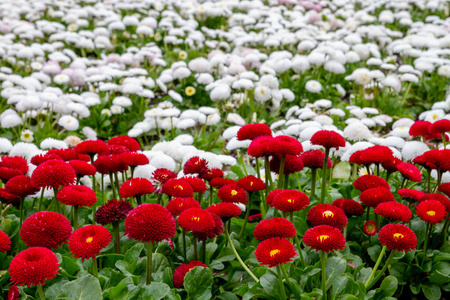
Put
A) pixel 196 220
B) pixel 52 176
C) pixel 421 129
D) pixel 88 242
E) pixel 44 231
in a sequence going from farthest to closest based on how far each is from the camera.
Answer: pixel 421 129, pixel 52 176, pixel 196 220, pixel 44 231, pixel 88 242

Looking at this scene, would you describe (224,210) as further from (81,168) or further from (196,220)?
(81,168)

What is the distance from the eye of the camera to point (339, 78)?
7211mm

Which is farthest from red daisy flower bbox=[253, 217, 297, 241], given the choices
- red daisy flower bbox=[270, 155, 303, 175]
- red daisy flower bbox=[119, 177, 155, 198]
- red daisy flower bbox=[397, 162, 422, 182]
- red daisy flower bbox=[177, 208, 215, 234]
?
red daisy flower bbox=[397, 162, 422, 182]

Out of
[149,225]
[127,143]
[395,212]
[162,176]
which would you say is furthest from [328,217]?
[127,143]

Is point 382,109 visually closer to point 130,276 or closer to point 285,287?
point 285,287

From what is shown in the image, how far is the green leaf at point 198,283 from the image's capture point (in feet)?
7.00

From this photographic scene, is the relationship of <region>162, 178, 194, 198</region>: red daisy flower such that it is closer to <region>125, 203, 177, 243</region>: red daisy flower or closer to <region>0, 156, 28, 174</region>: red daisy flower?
<region>125, 203, 177, 243</region>: red daisy flower

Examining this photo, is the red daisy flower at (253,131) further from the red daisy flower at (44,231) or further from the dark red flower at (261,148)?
the red daisy flower at (44,231)

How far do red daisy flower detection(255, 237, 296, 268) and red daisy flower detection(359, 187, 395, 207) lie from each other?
688mm

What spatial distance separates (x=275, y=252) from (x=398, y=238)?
Result: 59cm

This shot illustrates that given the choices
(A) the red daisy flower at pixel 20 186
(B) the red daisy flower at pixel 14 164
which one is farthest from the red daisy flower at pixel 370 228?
(B) the red daisy flower at pixel 14 164

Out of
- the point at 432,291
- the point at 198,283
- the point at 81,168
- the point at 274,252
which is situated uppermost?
the point at 81,168

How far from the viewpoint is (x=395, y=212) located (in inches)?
81.4

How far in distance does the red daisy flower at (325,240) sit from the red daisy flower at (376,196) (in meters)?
0.52
